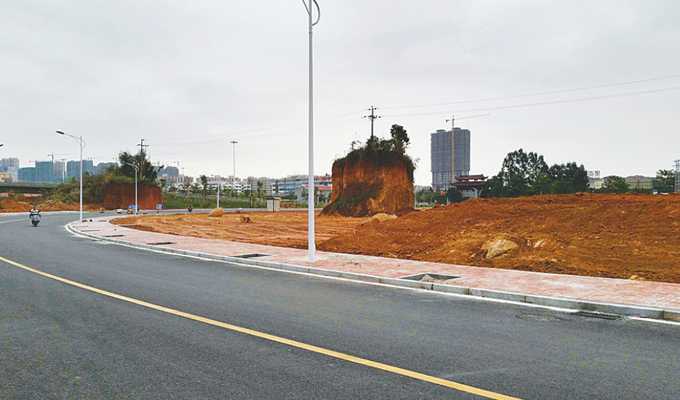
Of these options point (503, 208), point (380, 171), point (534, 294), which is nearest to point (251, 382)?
point (534, 294)

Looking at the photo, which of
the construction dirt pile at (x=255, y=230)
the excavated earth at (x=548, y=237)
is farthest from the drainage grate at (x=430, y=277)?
the construction dirt pile at (x=255, y=230)

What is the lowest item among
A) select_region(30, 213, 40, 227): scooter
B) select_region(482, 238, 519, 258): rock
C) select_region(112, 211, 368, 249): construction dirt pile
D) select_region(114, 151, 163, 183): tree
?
select_region(112, 211, 368, 249): construction dirt pile

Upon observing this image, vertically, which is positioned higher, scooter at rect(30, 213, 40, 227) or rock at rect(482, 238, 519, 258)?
Answer: rock at rect(482, 238, 519, 258)

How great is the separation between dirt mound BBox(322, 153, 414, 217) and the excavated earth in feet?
98.6

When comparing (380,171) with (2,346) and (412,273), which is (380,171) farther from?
(2,346)

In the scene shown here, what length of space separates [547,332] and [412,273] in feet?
16.0

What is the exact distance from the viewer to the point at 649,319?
23.8ft

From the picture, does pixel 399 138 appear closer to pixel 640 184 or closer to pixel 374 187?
pixel 374 187

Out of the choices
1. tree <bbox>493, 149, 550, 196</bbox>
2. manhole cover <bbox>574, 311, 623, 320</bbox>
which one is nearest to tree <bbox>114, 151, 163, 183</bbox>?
tree <bbox>493, 149, 550, 196</bbox>

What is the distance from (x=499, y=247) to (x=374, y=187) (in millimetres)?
37363

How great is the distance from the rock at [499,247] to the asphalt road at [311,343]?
5180 millimetres

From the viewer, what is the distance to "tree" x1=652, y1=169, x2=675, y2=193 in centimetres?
8200

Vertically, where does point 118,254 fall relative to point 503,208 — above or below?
below

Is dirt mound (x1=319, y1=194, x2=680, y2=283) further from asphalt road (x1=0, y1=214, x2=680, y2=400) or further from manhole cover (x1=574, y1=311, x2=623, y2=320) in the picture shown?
asphalt road (x1=0, y1=214, x2=680, y2=400)
